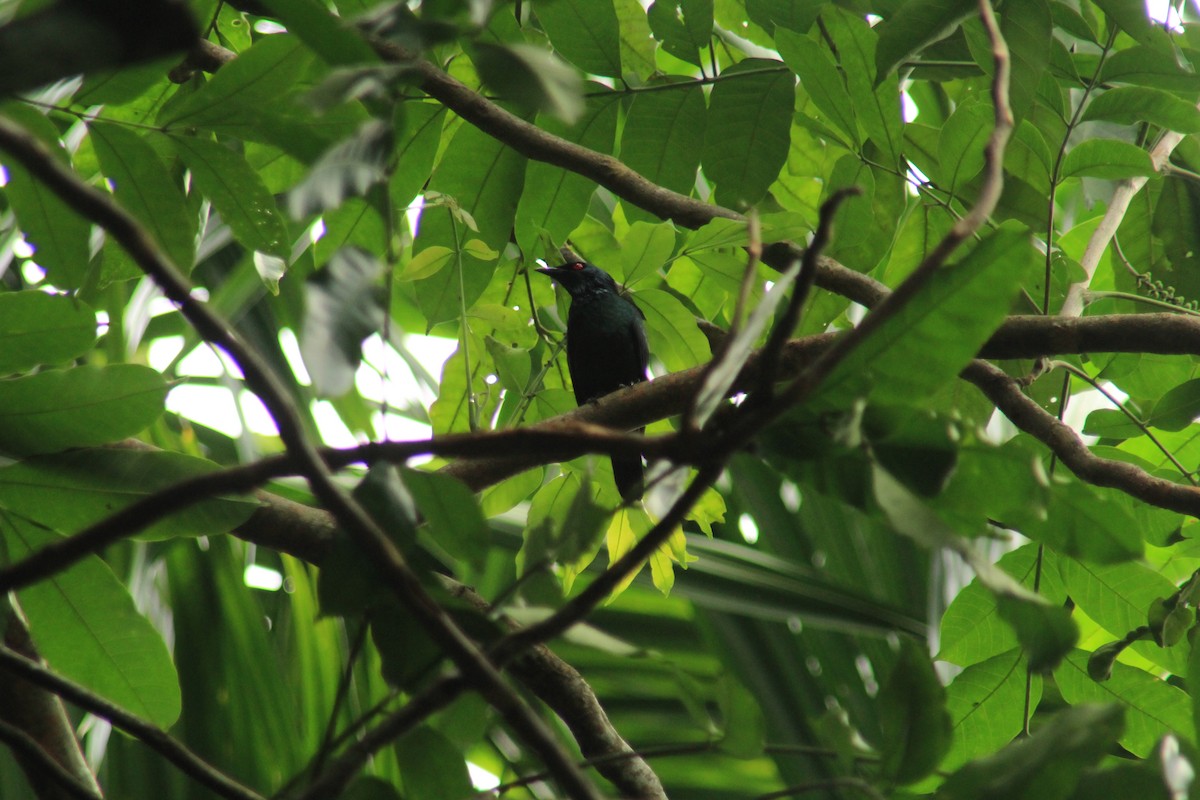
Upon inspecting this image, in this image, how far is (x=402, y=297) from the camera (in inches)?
201

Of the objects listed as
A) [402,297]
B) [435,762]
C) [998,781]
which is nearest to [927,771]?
[998,781]

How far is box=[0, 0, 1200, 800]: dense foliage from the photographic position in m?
0.78

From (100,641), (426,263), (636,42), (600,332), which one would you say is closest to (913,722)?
(100,641)

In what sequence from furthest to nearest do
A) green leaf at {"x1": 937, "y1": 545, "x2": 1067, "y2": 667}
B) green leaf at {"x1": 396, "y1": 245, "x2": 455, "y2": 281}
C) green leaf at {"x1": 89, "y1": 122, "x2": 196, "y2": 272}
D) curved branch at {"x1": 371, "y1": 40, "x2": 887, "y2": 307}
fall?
1. green leaf at {"x1": 396, "y1": 245, "x2": 455, "y2": 281}
2. curved branch at {"x1": 371, "y1": 40, "x2": 887, "y2": 307}
3. green leaf at {"x1": 937, "y1": 545, "x2": 1067, "y2": 667}
4. green leaf at {"x1": 89, "y1": 122, "x2": 196, "y2": 272}

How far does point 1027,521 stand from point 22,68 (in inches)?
31.4

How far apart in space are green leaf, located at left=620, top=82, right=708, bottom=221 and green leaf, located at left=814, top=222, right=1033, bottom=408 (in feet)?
4.05

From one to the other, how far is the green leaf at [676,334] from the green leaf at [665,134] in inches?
10.2

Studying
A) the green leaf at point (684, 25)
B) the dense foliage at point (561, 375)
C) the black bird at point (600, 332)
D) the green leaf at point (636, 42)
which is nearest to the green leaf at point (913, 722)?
the dense foliage at point (561, 375)

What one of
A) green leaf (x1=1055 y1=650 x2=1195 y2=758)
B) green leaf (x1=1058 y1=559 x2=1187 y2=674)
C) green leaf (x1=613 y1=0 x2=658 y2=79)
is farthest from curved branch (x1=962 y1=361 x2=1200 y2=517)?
green leaf (x1=613 y1=0 x2=658 y2=79)

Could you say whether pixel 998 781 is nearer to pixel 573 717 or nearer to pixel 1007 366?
pixel 573 717

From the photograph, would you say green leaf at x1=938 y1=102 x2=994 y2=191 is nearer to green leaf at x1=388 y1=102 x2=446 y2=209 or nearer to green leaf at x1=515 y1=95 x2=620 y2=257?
green leaf at x1=515 y1=95 x2=620 y2=257

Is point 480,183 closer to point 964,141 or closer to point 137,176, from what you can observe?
point 137,176

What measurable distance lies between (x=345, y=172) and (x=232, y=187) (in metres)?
0.80

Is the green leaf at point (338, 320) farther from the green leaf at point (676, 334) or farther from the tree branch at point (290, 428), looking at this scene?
the green leaf at point (676, 334)
